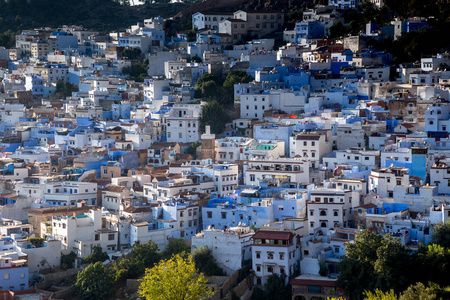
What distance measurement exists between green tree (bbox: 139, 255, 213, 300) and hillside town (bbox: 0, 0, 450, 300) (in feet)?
4.29

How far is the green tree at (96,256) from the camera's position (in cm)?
2711

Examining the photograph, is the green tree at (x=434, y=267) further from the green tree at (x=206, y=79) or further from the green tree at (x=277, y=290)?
the green tree at (x=206, y=79)

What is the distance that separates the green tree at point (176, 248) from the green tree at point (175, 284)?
6.75ft

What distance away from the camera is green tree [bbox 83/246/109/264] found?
27.1m

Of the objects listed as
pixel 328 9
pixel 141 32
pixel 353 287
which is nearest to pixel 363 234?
pixel 353 287

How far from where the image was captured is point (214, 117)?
35781 mm

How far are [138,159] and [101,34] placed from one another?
2213cm

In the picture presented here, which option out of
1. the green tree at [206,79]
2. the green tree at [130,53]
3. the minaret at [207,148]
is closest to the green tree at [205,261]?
the minaret at [207,148]

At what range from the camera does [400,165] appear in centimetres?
2912

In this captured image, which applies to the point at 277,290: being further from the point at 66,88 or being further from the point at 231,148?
the point at 66,88

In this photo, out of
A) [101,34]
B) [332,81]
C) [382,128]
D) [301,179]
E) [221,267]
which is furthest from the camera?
[101,34]

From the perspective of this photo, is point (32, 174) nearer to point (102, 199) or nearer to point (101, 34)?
point (102, 199)

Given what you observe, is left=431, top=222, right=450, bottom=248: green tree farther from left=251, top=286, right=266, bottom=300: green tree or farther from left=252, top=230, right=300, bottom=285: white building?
left=251, top=286, right=266, bottom=300: green tree

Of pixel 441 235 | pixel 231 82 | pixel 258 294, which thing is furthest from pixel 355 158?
pixel 231 82
